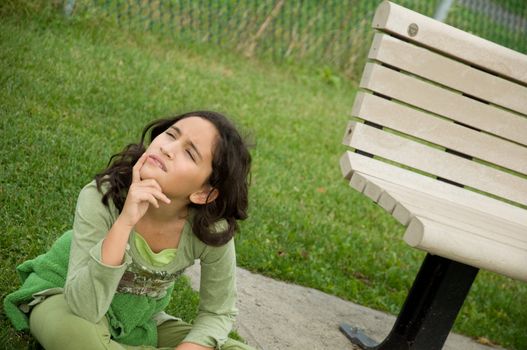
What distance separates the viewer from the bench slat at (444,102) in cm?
361

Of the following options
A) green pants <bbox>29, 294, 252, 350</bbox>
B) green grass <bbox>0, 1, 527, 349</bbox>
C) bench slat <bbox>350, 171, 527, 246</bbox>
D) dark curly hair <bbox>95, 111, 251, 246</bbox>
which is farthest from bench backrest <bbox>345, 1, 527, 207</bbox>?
green pants <bbox>29, 294, 252, 350</bbox>

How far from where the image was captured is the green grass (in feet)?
13.0

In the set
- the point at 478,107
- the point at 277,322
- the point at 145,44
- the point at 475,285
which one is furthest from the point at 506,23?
the point at 277,322

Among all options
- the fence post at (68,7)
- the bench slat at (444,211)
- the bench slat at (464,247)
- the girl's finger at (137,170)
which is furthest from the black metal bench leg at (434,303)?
the fence post at (68,7)

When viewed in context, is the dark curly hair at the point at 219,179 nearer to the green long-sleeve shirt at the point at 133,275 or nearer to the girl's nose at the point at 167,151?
the green long-sleeve shirt at the point at 133,275

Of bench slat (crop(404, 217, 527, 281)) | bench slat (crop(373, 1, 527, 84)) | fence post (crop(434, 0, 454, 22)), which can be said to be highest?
fence post (crop(434, 0, 454, 22))

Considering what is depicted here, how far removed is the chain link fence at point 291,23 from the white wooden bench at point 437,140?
141 inches

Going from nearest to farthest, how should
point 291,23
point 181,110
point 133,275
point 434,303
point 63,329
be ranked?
point 63,329 < point 133,275 < point 434,303 < point 181,110 < point 291,23

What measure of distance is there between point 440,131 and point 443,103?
13cm

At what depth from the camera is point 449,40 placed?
12.1 feet

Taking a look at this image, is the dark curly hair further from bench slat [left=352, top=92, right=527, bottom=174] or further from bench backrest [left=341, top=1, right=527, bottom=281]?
bench slat [left=352, top=92, right=527, bottom=174]

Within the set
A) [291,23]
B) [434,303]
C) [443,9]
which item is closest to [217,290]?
[434,303]

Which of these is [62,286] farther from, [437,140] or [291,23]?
[291,23]

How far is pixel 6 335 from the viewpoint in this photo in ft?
8.80
